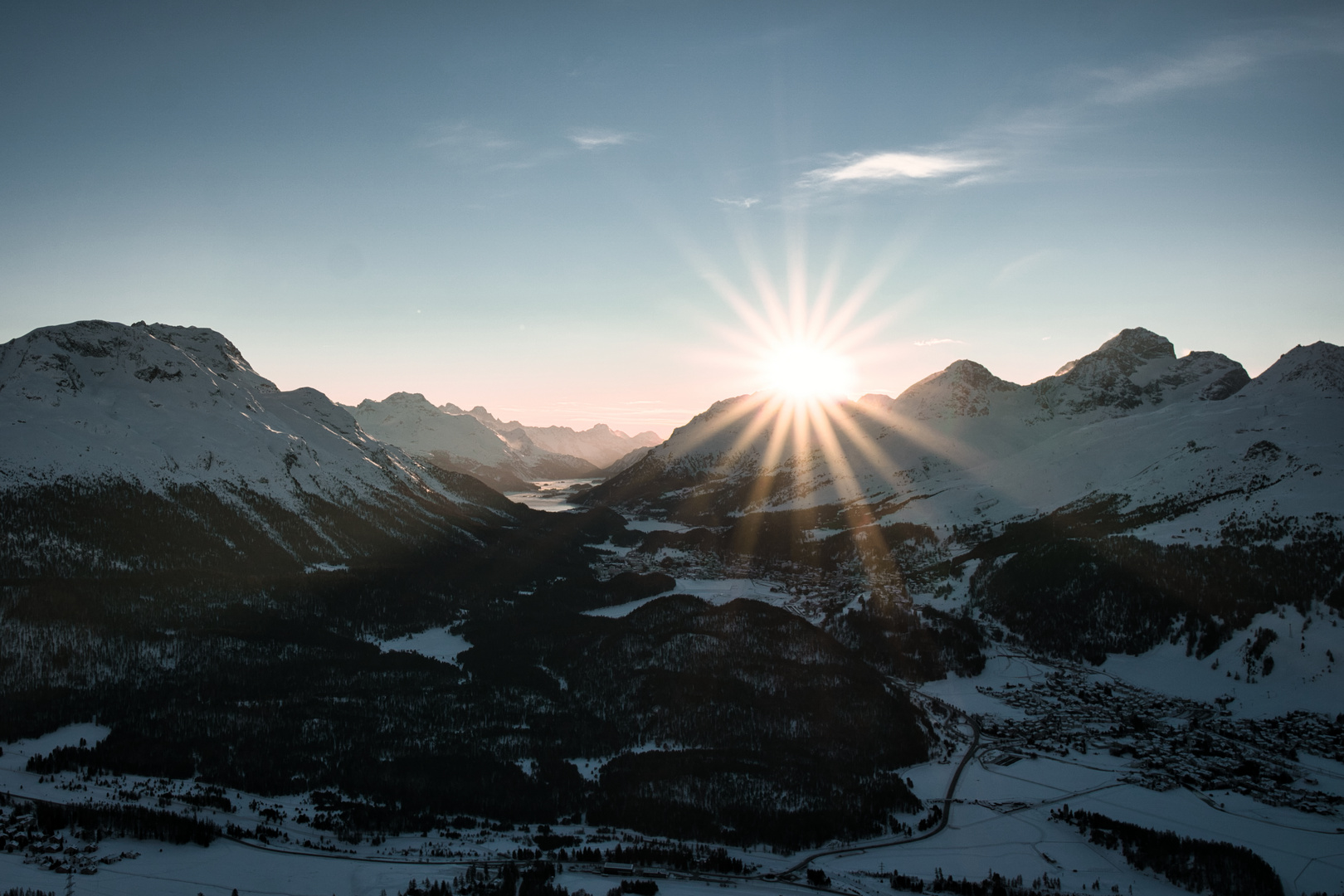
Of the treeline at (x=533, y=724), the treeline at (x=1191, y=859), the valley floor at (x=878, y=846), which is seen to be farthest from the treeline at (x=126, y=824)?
the treeline at (x=1191, y=859)

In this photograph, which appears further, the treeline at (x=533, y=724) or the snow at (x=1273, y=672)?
the snow at (x=1273, y=672)

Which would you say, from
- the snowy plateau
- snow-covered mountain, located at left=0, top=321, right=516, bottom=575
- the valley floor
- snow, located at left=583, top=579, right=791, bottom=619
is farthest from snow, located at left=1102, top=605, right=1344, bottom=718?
snow-covered mountain, located at left=0, top=321, right=516, bottom=575

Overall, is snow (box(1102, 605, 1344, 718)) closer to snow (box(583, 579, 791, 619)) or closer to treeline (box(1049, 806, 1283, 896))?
treeline (box(1049, 806, 1283, 896))

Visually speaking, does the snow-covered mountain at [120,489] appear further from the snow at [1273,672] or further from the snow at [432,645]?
the snow at [1273,672]

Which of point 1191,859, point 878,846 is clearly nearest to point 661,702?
point 878,846

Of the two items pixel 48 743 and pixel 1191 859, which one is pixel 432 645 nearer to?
pixel 48 743
